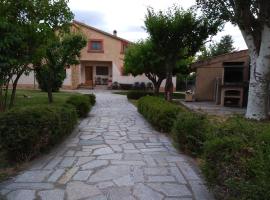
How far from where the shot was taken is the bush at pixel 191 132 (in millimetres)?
5988

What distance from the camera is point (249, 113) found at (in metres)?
11.0

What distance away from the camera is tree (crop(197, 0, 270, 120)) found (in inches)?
402

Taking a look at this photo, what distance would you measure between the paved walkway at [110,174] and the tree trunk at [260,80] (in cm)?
455

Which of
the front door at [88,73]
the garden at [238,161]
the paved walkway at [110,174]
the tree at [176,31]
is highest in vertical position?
the tree at [176,31]

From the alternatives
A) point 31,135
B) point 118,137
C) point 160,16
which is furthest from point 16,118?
point 160,16

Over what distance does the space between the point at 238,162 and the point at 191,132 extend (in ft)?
9.46

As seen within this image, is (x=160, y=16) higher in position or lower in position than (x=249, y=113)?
higher

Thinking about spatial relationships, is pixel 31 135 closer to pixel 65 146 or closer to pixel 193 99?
pixel 65 146

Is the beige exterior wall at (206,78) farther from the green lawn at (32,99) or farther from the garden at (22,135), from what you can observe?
the garden at (22,135)

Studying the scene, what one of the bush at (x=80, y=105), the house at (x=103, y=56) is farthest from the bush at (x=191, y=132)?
the house at (x=103, y=56)

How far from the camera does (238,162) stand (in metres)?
3.25

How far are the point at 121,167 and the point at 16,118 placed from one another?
1.95 meters

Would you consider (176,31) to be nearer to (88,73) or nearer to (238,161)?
(238,161)

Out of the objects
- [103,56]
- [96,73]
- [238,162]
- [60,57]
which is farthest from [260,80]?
[96,73]
